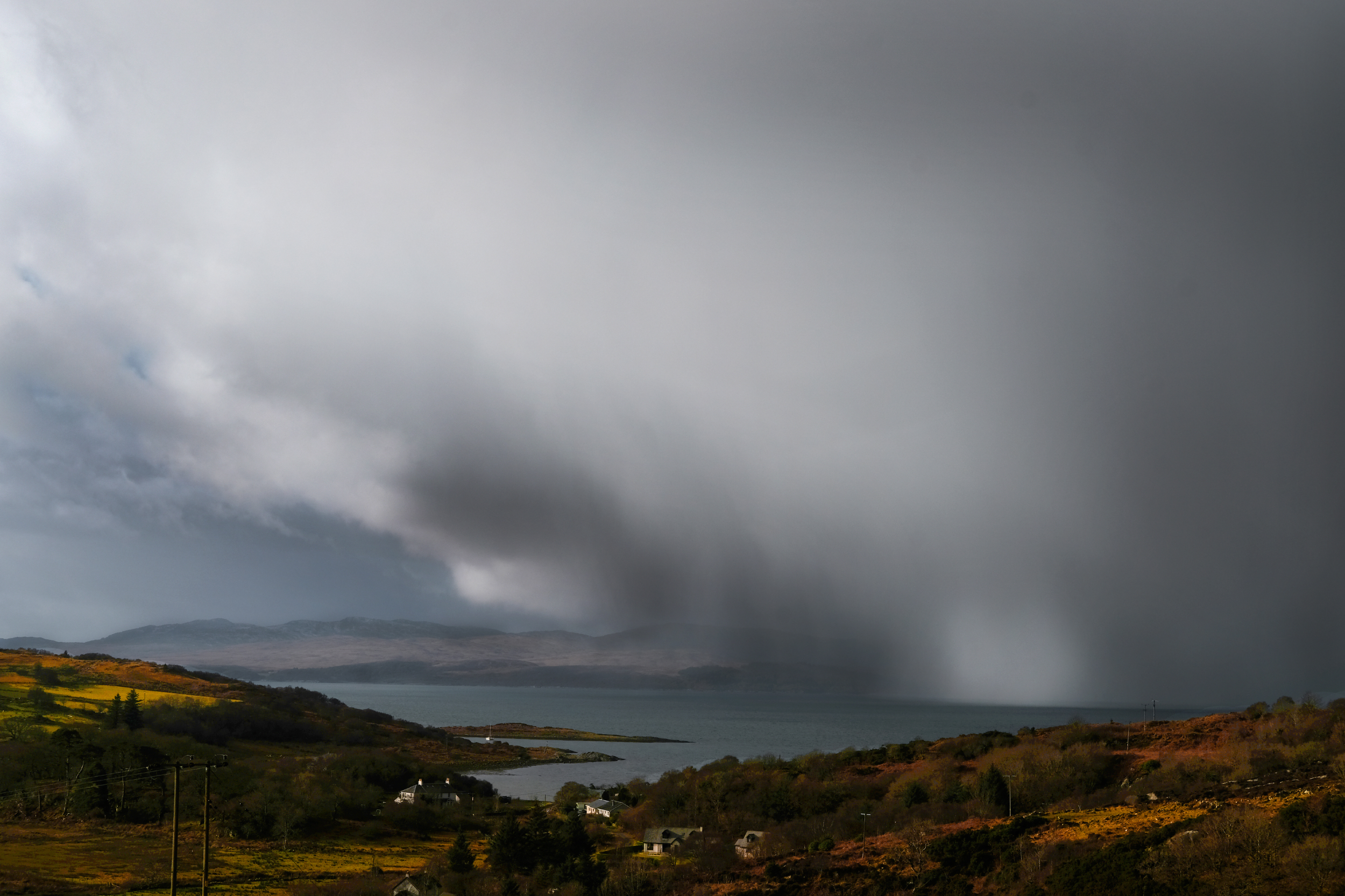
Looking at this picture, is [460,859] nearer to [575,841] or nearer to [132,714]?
[575,841]

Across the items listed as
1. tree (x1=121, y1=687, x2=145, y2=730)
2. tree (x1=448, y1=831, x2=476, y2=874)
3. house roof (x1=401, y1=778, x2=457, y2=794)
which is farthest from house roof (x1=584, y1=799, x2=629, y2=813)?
tree (x1=121, y1=687, x2=145, y2=730)

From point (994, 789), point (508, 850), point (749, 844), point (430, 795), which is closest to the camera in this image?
point (508, 850)

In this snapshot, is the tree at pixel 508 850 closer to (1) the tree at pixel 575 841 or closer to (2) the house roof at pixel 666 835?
(1) the tree at pixel 575 841

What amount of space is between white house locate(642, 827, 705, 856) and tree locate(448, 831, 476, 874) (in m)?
13.6

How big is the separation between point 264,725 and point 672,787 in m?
84.6

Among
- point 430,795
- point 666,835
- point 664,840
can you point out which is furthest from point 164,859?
point 430,795

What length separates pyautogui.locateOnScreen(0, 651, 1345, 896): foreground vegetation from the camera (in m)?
37.6

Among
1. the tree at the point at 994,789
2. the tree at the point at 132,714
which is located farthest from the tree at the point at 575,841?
the tree at the point at 132,714

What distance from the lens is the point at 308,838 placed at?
7275 centimetres

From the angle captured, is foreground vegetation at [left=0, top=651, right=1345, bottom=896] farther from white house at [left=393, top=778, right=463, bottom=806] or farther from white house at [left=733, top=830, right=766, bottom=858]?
white house at [left=393, top=778, right=463, bottom=806]

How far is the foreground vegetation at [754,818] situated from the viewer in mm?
37562

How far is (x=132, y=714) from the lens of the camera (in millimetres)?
113438

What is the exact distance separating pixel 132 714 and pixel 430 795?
49.2 m

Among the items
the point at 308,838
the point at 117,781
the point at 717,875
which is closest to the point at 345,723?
the point at 117,781
